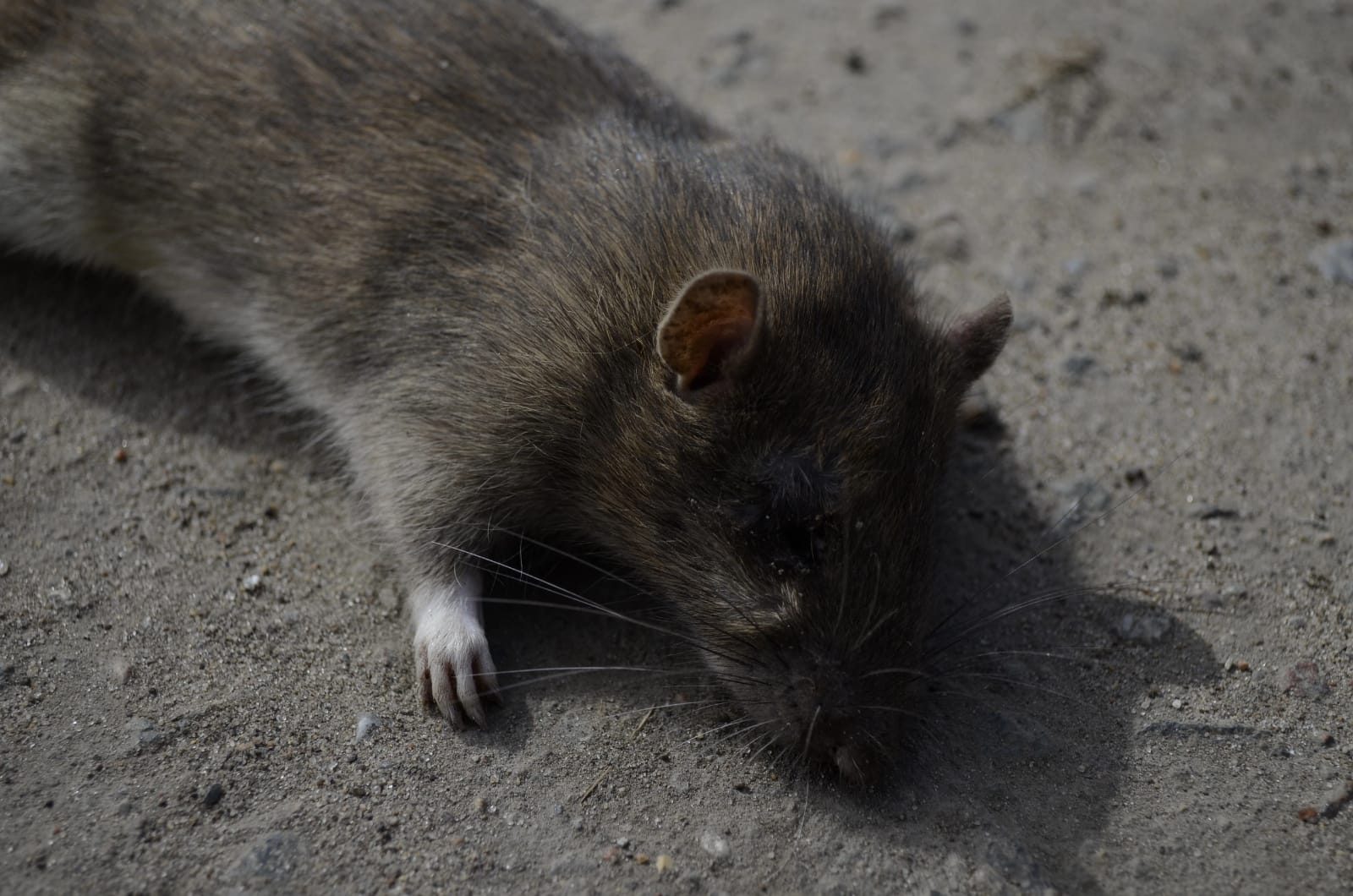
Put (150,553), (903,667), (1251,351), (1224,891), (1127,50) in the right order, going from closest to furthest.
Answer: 1. (1224,891)
2. (903,667)
3. (150,553)
4. (1251,351)
5. (1127,50)

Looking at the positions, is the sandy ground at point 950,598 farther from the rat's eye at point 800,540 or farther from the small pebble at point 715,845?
the rat's eye at point 800,540

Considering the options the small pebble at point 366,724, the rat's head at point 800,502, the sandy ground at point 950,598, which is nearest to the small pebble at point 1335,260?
the sandy ground at point 950,598

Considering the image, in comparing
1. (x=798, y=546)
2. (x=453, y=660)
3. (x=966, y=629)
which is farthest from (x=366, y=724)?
(x=966, y=629)

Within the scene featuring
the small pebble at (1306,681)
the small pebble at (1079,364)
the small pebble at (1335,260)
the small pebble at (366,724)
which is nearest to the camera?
the small pebble at (366,724)

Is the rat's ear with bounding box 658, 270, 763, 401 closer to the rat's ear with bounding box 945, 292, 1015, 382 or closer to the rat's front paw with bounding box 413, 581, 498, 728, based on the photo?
the rat's ear with bounding box 945, 292, 1015, 382

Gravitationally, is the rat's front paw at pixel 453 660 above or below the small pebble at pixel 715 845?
below

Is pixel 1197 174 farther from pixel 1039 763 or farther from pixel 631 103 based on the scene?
pixel 1039 763

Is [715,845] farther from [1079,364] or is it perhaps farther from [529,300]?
[1079,364]

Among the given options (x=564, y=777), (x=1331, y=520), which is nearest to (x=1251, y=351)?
(x=1331, y=520)
